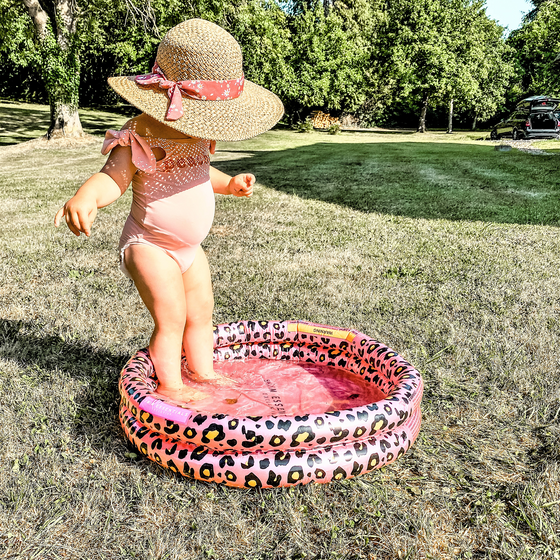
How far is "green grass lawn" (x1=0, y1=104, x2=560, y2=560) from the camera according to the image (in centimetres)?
197

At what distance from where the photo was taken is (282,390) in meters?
3.07

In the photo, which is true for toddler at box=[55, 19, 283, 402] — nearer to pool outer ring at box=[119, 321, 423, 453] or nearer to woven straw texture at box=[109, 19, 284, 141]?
woven straw texture at box=[109, 19, 284, 141]

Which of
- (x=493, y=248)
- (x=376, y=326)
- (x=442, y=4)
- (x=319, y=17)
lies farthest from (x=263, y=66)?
(x=376, y=326)

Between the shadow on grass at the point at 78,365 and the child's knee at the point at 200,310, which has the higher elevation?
the child's knee at the point at 200,310

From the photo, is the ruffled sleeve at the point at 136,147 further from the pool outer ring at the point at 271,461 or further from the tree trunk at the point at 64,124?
Answer: the tree trunk at the point at 64,124

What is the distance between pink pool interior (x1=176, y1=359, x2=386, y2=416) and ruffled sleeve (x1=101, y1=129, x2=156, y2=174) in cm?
125

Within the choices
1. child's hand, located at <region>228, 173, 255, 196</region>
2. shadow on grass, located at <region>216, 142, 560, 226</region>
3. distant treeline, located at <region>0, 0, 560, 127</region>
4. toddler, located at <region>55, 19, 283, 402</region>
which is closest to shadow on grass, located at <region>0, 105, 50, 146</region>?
distant treeline, located at <region>0, 0, 560, 127</region>

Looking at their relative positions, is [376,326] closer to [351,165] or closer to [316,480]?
[316,480]

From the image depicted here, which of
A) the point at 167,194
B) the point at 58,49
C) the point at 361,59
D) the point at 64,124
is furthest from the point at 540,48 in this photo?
the point at 167,194

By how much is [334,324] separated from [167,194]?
1.86 meters

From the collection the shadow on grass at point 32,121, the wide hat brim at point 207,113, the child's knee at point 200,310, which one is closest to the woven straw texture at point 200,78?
the wide hat brim at point 207,113

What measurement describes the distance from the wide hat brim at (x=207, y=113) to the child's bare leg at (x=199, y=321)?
2.35 ft

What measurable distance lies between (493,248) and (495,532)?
4.28 metres

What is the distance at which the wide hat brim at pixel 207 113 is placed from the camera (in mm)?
2207
